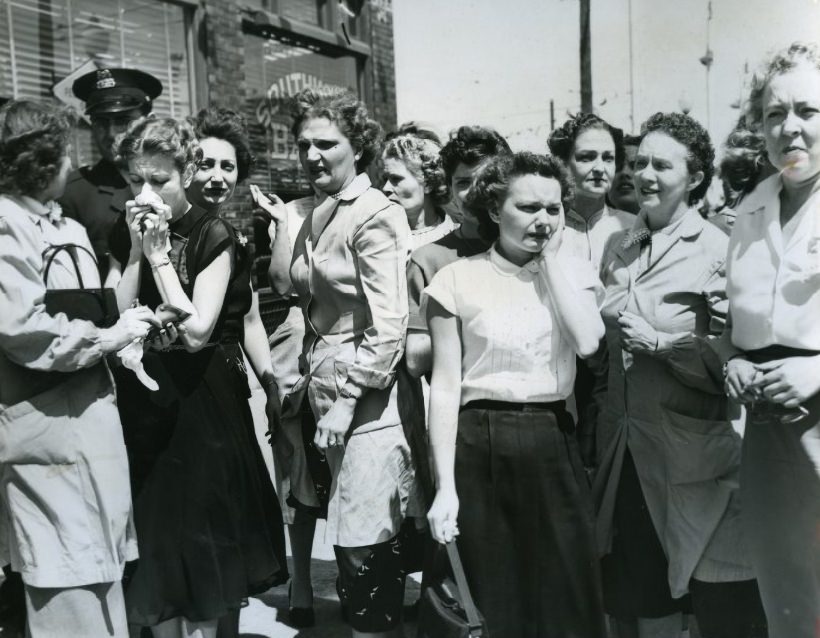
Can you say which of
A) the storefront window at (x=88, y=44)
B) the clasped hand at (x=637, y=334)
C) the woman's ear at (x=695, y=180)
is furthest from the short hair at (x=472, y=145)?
the storefront window at (x=88, y=44)

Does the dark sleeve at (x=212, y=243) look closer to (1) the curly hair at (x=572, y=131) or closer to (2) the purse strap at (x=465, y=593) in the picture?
(2) the purse strap at (x=465, y=593)

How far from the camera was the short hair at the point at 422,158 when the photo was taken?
3934 millimetres

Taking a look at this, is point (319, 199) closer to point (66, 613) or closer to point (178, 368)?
point (178, 368)

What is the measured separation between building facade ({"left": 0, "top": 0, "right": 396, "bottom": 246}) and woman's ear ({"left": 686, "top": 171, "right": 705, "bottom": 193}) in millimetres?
4124

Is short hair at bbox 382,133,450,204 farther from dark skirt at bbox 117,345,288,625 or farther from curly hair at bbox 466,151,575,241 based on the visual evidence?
dark skirt at bbox 117,345,288,625

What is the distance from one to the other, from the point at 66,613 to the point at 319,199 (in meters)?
1.65

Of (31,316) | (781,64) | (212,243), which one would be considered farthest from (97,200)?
(781,64)

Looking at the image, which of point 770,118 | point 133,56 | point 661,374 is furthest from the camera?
point 133,56

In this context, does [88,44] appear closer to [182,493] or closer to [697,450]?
[182,493]

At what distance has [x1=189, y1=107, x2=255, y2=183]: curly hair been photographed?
370 centimetres

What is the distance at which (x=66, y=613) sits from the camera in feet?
8.61

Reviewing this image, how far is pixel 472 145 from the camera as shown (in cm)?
347

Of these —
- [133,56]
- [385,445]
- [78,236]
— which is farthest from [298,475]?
[133,56]

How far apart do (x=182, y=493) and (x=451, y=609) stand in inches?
39.8
